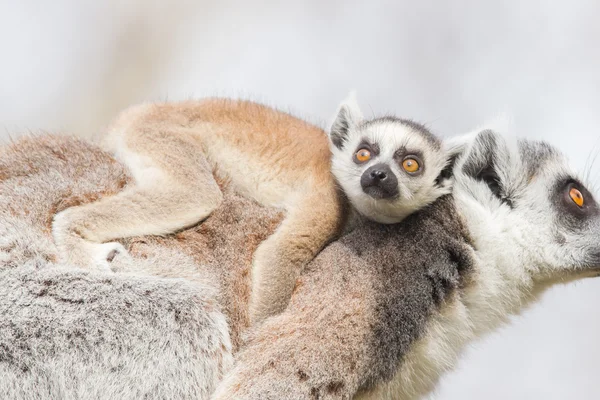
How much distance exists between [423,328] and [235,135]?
202 centimetres

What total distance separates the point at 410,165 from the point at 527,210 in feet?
2.68

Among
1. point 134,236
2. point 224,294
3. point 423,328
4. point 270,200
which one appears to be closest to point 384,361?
point 423,328

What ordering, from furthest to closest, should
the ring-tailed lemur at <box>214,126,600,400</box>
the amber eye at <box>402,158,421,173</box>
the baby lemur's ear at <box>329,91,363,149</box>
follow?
1. the baby lemur's ear at <box>329,91,363,149</box>
2. the amber eye at <box>402,158,421,173</box>
3. the ring-tailed lemur at <box>214,126,600,400</box>

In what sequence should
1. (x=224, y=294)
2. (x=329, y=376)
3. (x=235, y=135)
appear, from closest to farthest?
(x=329, y=376) → (x=224, y=294) → (x=235, y=135)

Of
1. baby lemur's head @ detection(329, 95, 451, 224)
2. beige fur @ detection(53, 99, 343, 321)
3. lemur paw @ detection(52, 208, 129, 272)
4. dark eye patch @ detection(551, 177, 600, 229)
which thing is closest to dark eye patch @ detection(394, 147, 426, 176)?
baby lemur's head @ detection(329, 95, 451, 224)

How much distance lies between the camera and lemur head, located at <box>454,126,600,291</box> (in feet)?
14.5

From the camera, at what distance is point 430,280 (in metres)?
4.26

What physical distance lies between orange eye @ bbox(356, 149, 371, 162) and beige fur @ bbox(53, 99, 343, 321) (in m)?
0.26

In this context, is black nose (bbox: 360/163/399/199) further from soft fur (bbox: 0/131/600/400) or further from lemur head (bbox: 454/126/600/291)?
lemur head (bbox: 454/126/600/291)

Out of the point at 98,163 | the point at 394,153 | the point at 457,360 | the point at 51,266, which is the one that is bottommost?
the point at 457,360

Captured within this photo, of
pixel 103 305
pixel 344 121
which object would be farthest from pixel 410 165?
pixel 103 305

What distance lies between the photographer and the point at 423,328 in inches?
165

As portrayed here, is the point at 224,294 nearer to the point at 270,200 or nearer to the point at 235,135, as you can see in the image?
the point at 270,200

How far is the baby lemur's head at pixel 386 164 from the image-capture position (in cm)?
457
